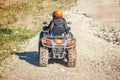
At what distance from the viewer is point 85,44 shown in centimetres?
2044

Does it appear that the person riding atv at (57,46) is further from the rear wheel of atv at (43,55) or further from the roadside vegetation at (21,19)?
the roadside vegetation at (21,19)

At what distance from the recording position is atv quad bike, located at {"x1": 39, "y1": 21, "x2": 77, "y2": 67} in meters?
15.0

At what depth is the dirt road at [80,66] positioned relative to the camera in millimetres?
14503

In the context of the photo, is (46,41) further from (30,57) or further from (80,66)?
(30,57)

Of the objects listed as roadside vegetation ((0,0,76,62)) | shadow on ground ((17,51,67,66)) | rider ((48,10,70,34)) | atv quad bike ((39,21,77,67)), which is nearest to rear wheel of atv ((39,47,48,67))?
atv quad bike ((39,21,77,67))

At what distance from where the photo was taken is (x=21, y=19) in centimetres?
2922

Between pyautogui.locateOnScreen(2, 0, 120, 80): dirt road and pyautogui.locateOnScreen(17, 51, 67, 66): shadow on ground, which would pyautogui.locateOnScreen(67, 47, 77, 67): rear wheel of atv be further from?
pyautogui.locateOnScreen(17, 51, 67, 66): shadow on ground

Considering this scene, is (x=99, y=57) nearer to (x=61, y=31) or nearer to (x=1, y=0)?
(x=61, y=31)

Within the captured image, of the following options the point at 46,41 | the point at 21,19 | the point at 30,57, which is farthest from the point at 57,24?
the point at 21,19

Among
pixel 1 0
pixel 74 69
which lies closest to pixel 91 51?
pixel 74 69

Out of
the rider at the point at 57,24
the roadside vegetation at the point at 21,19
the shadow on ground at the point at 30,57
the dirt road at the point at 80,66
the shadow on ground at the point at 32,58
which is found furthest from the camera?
the roadside vegetation at the point at 21,19

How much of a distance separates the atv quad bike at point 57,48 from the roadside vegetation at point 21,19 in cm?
319

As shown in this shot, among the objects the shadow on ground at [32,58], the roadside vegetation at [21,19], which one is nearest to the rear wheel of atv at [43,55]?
the shadow on ground at [32,58]

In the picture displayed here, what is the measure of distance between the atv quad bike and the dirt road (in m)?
0.50
